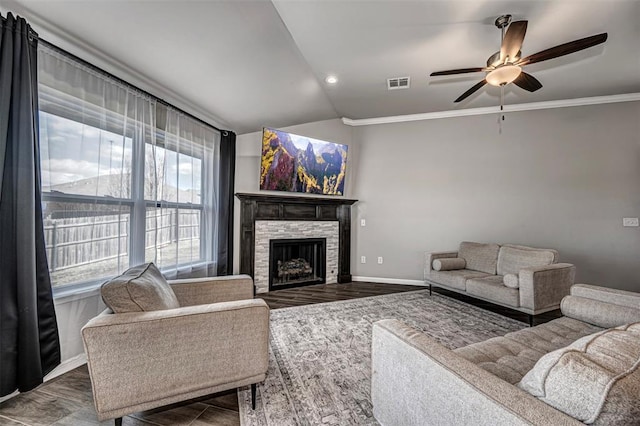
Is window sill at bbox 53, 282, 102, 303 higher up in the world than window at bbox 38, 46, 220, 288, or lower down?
lower down

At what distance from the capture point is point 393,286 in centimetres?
442

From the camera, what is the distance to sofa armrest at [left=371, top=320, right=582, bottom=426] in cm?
76

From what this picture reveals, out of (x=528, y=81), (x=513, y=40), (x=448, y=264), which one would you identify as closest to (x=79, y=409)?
(x=513, y=40)

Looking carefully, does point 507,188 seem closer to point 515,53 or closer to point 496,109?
point 496,109

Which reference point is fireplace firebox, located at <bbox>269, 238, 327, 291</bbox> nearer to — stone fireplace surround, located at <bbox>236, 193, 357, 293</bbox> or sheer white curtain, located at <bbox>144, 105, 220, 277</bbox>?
stone fireplace surround, located at <bbox>236, 193, 357, 293</bbox>

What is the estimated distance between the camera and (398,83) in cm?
336

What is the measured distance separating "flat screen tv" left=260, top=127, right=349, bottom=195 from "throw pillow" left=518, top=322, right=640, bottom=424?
3.61 metres

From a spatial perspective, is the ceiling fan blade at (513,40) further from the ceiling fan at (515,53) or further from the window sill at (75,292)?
the window sill at (75,292)

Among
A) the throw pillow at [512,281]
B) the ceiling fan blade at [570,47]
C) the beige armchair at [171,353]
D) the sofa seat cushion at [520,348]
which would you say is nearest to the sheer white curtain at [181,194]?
the beige armchair at [171,353]

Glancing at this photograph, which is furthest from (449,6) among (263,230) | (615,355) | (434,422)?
(263,230)

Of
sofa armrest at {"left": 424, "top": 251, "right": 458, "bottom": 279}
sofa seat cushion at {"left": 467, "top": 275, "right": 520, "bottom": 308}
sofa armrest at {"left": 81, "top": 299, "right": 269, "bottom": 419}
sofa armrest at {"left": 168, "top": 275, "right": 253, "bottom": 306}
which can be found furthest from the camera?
sofa armrest at {"left": 424, "top": 251, "right": 458, "bottom": 279}

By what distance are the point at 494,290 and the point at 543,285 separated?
438 millimetres

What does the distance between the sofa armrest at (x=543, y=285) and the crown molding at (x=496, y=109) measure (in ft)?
8.15

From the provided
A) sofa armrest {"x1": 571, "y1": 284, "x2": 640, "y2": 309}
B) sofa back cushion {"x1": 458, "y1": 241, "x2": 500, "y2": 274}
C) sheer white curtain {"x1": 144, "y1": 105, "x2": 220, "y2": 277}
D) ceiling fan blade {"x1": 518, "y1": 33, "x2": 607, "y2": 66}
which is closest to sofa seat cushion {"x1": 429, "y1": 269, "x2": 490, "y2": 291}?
sofa back cushion {"x1": 458, "y1": 241, "x2": 500, "y2": 274}
